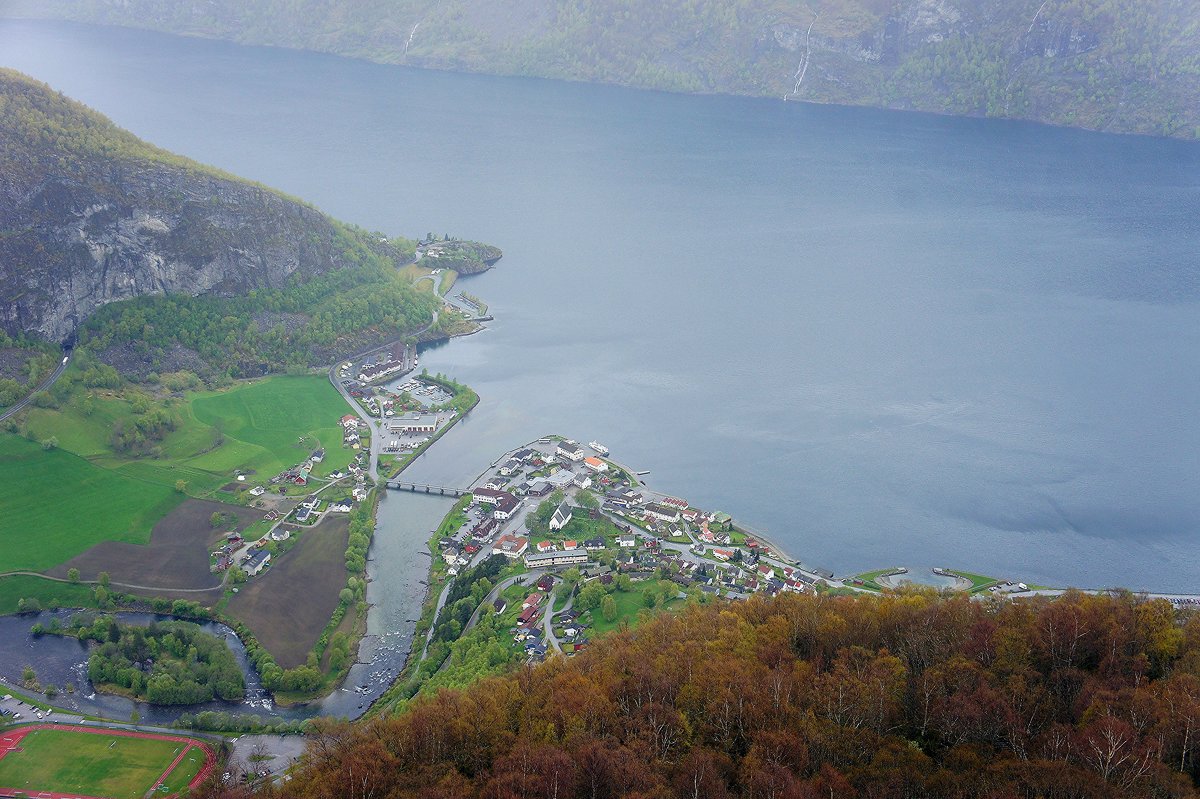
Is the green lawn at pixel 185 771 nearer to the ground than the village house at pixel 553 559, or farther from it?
nearer to the ground

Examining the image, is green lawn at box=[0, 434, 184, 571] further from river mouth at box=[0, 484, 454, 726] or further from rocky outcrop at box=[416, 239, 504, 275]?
rocky outcrop at box=[416, 239, 504, 275]

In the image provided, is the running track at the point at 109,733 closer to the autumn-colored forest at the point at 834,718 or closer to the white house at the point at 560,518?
the autumn-colored forest at the point at 834,718

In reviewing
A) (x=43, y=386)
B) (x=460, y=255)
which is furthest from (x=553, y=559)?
(x=460, y=255)

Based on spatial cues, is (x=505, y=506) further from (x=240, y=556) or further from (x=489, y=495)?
(x=240, y=556)

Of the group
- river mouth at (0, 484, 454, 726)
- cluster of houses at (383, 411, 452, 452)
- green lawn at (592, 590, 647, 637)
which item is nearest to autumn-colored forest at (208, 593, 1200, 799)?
river mouth at (0, 484, 454, 726)

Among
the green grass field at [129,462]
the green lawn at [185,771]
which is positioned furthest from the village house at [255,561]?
the green lawn at [185,771]

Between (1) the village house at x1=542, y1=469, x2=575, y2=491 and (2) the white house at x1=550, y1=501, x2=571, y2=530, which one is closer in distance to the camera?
(2) the white house at x1=550, y1=501, x2=571, y2=530
